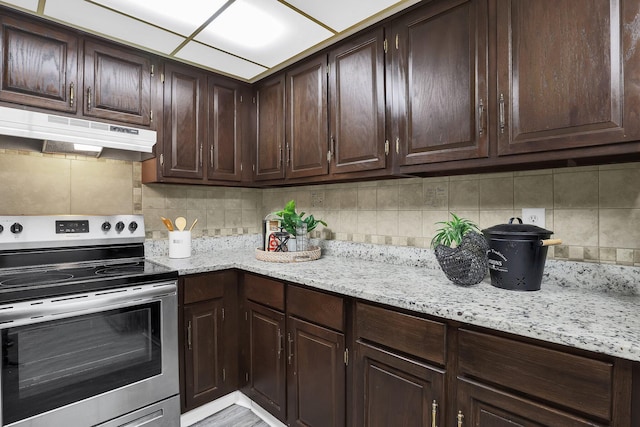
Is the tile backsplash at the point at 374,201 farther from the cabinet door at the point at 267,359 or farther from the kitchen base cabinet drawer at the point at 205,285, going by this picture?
the cabinet door at the point at 267,359

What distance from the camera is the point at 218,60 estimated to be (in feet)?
6.97

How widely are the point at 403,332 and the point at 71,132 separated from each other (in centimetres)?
179

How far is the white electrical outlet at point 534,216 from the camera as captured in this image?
147cm

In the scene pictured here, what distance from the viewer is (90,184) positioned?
2.05m

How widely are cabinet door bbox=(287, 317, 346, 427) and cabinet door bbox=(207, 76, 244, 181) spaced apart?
123cm

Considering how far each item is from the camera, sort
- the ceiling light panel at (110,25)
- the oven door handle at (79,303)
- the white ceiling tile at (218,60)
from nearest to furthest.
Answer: the oven door handle at (79,303), the ceiling light panel at (110,25), the white ceiling tile at (218,60)

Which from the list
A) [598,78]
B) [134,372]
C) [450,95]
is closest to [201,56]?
[450,95]

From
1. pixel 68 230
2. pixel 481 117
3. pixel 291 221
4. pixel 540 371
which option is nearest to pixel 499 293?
pixel 540 371

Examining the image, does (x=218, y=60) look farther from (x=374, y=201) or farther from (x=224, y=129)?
(x=374, y=201)

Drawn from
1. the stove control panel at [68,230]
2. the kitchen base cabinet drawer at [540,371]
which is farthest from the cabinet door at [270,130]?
the kitchen base cabinet drawer at [540,371]

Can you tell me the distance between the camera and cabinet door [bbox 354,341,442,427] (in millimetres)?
1139

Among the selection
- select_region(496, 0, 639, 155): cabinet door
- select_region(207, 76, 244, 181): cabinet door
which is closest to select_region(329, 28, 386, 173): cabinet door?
select_region(496, 0, 639, 155): cabinet door

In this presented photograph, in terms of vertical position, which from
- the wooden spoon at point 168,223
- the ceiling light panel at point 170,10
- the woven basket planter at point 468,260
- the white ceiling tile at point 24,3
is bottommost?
the woven basket planter at point 468,260

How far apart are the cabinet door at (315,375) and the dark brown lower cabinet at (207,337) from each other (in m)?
0.50
